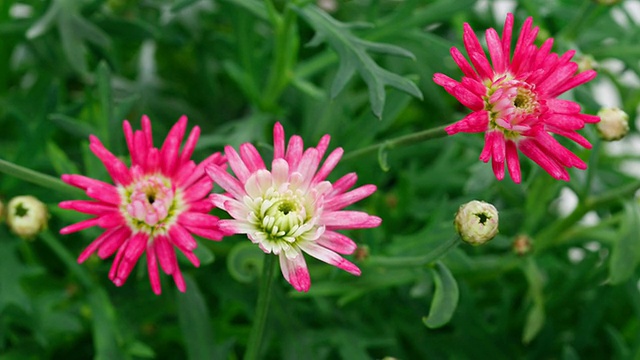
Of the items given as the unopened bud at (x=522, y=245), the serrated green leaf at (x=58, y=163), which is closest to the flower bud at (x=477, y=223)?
the unopened bud at (x=522, y=245)

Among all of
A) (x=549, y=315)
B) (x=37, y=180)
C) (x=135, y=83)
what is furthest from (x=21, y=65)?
(x=549, y=315)

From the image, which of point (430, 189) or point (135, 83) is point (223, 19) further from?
point (430, 189)

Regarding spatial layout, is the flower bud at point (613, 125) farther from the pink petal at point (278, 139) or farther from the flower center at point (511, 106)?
the pink petal at point (278, 139)

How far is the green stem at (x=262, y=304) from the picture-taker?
48 centimetres

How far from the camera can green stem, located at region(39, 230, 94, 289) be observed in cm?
67

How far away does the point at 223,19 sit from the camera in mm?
1000

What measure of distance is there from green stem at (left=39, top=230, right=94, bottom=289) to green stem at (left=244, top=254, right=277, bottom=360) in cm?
22

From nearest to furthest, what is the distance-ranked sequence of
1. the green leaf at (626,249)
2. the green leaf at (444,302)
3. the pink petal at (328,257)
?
the pink petal at (328,257)
the green leaf at (444,302)
the green leaf at (626,249)

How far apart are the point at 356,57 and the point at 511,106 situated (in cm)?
18

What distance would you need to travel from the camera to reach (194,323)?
26.2 inches

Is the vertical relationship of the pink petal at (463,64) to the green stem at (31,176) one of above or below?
above

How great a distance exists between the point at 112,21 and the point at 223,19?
0.69 ft

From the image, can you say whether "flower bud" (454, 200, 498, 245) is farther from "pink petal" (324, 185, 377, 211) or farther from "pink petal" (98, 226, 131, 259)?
"pink petal" (98, 226, 131, 259)

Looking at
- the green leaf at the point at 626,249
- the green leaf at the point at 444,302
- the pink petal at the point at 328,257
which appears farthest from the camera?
the green leaf at the point at 626,249
